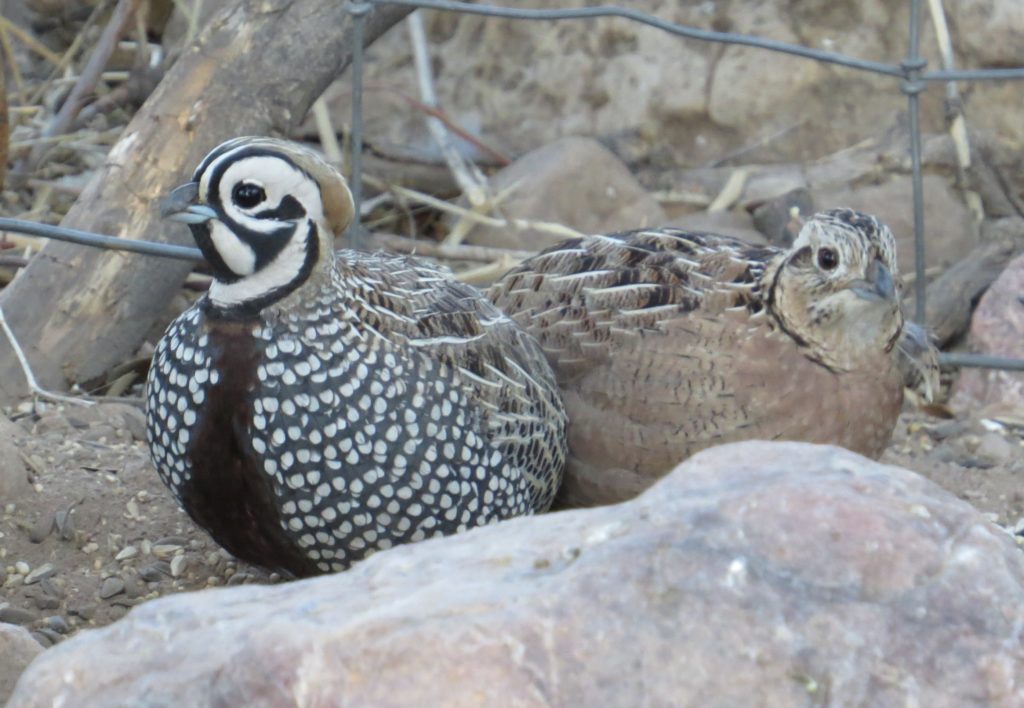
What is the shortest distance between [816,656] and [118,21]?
4183 millimetres

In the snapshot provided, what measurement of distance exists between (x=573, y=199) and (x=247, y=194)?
2.98 m

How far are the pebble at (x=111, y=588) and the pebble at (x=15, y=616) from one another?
7.5 inches

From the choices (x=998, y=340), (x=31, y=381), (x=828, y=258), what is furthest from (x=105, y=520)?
(x=998, y=340)

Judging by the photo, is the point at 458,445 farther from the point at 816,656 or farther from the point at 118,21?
the point at 118,21

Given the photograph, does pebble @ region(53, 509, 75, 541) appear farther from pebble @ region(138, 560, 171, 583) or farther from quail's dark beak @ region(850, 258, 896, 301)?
quail's dark beak @ region(850, 258, 896, 301)

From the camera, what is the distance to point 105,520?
12.8 feet

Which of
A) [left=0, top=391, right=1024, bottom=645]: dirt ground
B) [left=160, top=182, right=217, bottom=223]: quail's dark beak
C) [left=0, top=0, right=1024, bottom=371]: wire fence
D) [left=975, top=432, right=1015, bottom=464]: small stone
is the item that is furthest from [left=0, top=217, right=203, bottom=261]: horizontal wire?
[left=975, top=432, right=1015, bottom=464]: small stone

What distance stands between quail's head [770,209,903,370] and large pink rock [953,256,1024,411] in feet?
4.70

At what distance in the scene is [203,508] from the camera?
11.1ft

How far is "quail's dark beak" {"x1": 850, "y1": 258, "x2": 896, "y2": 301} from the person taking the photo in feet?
11.3

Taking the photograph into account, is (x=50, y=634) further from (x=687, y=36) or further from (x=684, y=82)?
(x=684, y=82)

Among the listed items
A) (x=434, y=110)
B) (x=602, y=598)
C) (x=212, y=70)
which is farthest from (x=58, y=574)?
(x=434, y=110)

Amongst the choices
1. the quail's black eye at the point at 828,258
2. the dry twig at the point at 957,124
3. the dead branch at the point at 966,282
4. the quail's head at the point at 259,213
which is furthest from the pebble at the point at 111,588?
the dry twig at the point at 957,124

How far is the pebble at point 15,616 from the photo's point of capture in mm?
3422
